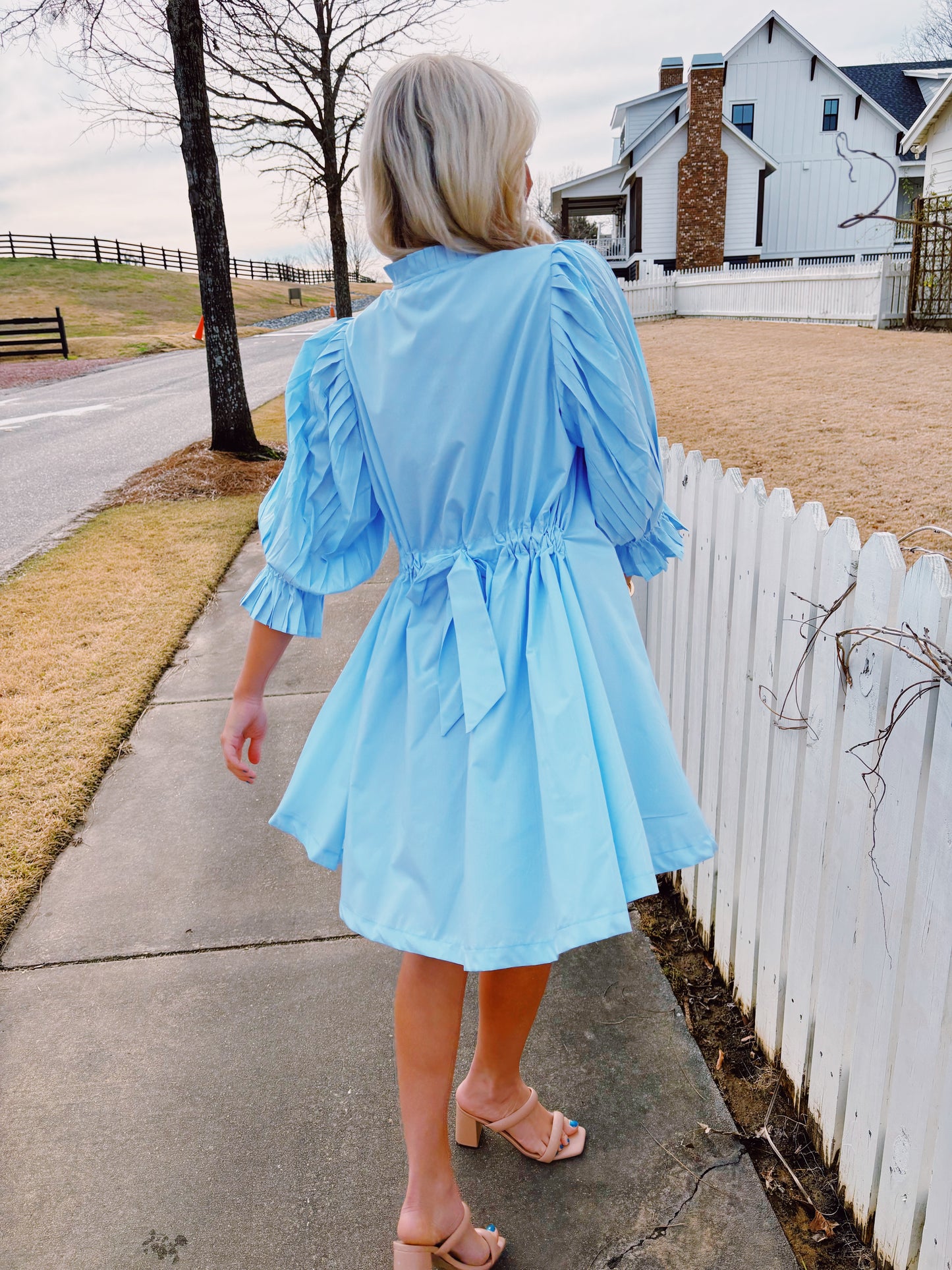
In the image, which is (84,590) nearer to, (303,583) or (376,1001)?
(376,1001)

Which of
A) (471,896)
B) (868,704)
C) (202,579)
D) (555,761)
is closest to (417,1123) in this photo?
(471,896)

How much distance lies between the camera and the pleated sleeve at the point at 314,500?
1.64 m

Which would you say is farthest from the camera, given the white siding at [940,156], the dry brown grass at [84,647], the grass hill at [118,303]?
the grass hill at [118,303]

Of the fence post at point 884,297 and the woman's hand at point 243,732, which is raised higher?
the fence post at point 884,297

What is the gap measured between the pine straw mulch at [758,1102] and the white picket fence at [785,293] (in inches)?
634

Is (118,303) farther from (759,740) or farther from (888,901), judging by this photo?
(888,901)

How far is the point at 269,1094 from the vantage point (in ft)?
7.10

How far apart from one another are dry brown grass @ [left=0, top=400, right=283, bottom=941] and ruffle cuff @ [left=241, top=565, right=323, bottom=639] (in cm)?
170

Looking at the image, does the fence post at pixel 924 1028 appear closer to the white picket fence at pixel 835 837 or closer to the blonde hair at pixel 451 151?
the white picket fence at pixel 835 837

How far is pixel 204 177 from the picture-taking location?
901cm

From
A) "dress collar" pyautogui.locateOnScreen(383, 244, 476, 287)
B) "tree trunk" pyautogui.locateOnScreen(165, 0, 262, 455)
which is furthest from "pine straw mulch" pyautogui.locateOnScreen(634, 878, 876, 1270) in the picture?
"tree trunk" pyautogui.locateOnScreen(165, 0, 262, 455)

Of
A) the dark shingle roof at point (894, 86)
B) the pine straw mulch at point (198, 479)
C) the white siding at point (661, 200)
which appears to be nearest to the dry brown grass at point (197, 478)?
the pine straw mulch at point (198, 479)

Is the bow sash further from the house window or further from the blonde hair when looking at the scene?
the house window

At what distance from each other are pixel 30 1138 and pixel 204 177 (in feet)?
29.3
